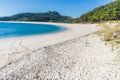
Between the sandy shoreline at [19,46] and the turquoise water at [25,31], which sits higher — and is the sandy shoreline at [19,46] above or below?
above

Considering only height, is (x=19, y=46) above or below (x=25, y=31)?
above

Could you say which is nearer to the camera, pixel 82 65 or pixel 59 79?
pixel 59 79

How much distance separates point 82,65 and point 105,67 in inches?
56.4

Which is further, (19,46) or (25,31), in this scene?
(25,31)

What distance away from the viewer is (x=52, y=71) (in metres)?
9.64

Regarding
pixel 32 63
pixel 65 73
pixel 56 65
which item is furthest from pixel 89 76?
pixel 32 63

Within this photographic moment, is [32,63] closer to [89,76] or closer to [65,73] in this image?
[65,73]

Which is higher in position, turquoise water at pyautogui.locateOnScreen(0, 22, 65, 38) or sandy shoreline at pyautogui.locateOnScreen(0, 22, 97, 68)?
sandy shoreline at pyautogui.locateOnScreen(0, 22, 97, 68)

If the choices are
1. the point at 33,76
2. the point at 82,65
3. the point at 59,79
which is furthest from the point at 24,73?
the point at 82,65

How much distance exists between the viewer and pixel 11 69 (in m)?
10.4

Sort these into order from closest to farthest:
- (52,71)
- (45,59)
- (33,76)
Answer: (33,76) < (52,71) < (45,59)

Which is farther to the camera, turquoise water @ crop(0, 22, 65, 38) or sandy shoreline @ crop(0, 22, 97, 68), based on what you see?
turquoise water @ crop(0, 22, 65, 38)

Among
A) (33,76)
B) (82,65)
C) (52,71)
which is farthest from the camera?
(82,65)

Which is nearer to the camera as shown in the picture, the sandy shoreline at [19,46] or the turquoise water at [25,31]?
the sandy shoreline at [19,46]
